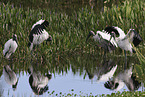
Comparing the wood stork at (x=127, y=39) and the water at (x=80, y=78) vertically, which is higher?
the wood stork at (x=127, y=39)

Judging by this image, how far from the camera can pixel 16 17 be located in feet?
51.5

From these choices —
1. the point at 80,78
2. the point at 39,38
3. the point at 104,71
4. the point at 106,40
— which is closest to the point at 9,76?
the point at 80,78

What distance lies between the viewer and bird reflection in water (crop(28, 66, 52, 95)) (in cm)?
956

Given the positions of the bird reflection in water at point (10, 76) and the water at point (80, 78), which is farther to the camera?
the bird reflection in water at point (10, 76)

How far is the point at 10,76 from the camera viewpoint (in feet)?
36.8

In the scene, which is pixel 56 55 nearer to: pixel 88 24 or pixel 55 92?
pixel 88 24

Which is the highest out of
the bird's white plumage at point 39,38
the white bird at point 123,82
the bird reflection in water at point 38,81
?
the bird's white plumage at point 39,38

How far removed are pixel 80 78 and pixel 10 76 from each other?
→ 213 centimetres

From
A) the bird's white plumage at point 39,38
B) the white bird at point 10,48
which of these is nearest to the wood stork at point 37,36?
the bird's white plumage at point 39,38

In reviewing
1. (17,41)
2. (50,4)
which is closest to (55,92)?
(17,41)

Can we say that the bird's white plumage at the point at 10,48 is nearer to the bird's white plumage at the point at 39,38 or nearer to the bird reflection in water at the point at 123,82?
the bird's white plumage at the point at 39,38

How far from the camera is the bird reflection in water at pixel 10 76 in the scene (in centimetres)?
1035

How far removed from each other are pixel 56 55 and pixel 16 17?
9.31ft

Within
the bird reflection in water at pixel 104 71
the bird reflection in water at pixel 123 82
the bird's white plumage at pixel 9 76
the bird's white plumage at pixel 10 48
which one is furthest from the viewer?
the bird's white plumage at pixel 10 48
